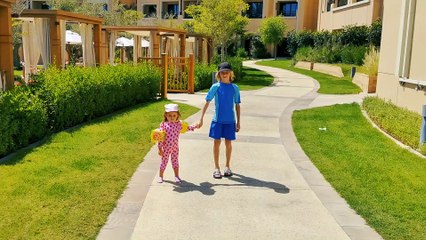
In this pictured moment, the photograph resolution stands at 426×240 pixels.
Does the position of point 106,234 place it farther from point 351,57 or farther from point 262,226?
point 351,57

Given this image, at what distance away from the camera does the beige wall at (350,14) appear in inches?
1273

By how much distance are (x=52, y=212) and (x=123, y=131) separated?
4.54 meters

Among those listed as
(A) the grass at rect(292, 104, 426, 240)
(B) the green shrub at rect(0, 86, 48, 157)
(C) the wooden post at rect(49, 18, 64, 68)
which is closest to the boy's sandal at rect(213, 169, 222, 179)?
(A) the grass at rect(292, 104, 426, 240)

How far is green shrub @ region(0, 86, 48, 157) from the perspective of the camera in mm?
6887

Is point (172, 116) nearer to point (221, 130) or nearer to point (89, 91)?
point (221, 130)

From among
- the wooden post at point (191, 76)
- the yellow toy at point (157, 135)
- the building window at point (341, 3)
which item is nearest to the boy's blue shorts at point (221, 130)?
the yellow toy at point (157, 135)

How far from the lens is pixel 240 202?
17.9ft

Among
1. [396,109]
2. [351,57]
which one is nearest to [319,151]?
[396,109]

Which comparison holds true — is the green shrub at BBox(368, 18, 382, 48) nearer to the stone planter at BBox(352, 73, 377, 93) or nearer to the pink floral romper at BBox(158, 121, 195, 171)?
→ the stone planter at BBox(352, 73, 377, 93)

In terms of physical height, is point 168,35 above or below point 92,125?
above

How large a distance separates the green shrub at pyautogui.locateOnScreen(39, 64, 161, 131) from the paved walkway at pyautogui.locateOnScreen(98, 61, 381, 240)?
2464 mm

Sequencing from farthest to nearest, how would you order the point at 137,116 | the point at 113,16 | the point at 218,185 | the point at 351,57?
the point at 113,16 → the point at 351,57 → the point at 137,116 → the point at 218,185

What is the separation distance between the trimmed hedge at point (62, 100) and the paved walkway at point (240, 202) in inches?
82.9

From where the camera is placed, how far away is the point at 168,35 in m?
21.3
